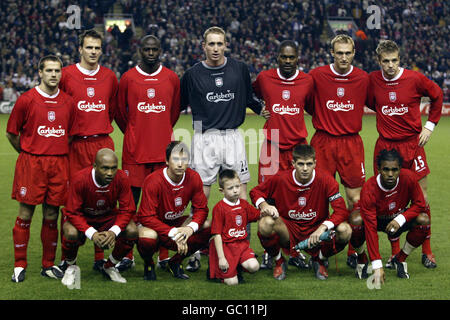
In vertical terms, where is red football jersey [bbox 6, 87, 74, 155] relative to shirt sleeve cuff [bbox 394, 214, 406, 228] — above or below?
above

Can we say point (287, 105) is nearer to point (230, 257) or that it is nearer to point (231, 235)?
point (231, 235)

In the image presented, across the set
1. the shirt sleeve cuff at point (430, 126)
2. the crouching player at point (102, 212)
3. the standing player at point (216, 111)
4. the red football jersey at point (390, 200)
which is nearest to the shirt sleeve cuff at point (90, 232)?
the crouching player at point (102, 212)

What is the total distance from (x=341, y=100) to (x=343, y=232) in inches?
57.0

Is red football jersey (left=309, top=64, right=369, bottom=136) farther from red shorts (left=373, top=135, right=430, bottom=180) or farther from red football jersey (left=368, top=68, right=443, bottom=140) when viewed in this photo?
red shorts (left=373, top=135, right=430, bottom=180)

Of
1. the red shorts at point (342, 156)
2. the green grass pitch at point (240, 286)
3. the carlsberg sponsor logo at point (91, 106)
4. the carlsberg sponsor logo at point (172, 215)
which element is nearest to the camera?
the green grass pitch at point (240, 286)

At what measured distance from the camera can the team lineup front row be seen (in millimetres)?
5496

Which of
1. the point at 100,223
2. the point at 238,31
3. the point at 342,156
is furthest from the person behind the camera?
the point at 238,31

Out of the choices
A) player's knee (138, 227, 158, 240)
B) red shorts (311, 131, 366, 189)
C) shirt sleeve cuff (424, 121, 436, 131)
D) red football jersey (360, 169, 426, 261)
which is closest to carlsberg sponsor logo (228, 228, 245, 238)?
player's knee (138, 227, 158, 240)

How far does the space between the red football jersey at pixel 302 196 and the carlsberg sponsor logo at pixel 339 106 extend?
33.1 inches

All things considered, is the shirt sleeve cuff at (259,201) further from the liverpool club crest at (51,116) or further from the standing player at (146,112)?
the liverpool club crest at (51,116)

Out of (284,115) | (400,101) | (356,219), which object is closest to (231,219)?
(356,219)

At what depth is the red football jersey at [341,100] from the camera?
20.7ft

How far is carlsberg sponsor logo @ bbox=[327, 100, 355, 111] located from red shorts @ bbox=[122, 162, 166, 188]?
5.58 ft

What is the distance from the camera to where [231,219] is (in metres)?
5.58
